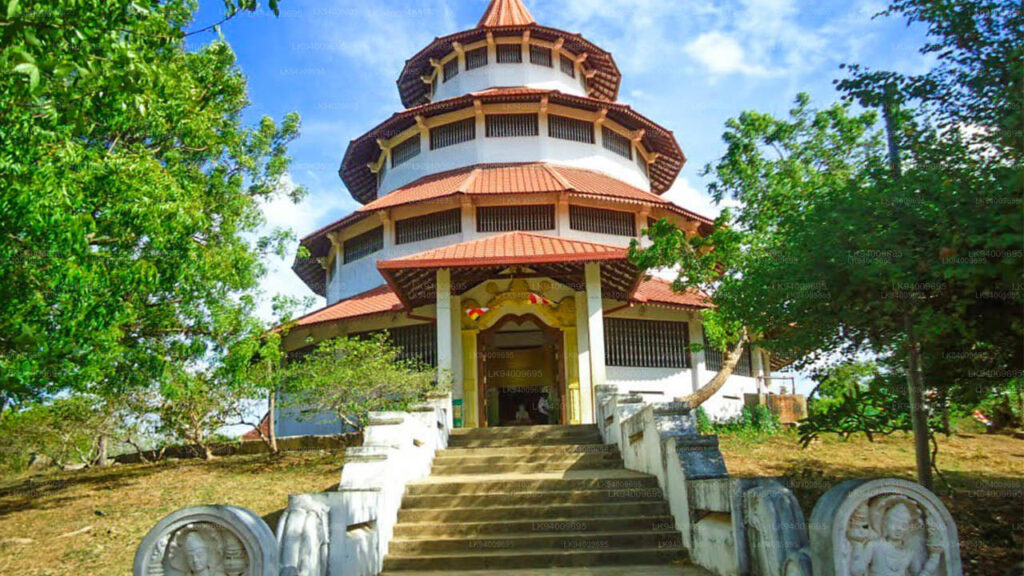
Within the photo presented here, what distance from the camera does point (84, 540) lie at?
10.4 m

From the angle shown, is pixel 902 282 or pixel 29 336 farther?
pixel 29 336

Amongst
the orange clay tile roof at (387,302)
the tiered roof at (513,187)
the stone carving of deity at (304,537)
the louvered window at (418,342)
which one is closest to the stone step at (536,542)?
the stone carving of deity at (304,537)

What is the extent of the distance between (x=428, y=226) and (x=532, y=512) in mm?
11778

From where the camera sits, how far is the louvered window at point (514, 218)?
1878cm

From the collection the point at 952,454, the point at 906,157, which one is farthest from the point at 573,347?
the point at 906,157

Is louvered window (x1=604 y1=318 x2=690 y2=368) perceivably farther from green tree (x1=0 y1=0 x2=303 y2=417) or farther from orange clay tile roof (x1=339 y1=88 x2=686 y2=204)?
green tree (x1=0 y1=0 x2=303 y2=417)

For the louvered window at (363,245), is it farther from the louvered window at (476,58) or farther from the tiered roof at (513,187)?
the louvered window at (476,58)

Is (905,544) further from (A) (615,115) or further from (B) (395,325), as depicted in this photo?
(A) (615,115)

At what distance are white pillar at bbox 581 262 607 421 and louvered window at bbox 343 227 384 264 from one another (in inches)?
309

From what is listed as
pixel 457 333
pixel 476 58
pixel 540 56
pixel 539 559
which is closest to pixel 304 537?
pixel 539 559

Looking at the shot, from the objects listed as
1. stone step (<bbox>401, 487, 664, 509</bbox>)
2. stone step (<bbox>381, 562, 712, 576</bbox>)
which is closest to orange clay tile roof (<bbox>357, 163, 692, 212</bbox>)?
stone step (<bbox>401, 487, 664, 509</bbox>)

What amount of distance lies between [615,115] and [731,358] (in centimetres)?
850

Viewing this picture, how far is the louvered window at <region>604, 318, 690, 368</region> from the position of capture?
17.7 meters

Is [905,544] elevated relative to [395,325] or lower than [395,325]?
lower
